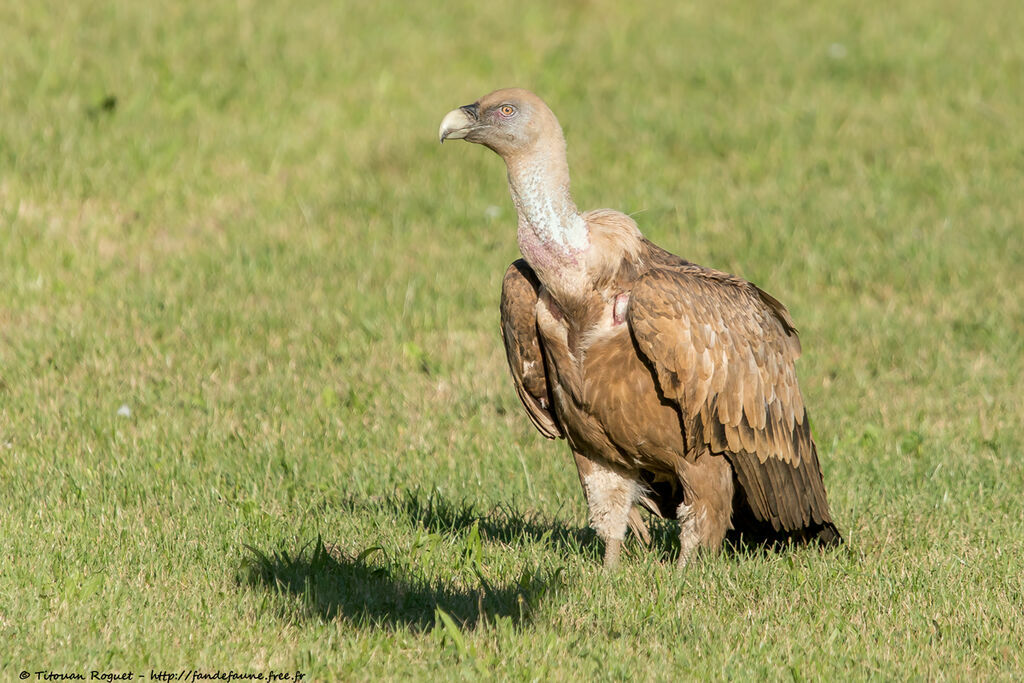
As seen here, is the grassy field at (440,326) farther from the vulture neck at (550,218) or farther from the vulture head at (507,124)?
the vulture head at (507,124)

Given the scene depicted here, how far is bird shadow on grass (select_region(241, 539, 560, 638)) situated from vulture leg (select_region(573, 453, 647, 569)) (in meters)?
0.50

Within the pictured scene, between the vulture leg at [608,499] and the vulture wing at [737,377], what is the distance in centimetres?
48

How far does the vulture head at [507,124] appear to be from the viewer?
18.2 ft

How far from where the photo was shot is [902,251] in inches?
428

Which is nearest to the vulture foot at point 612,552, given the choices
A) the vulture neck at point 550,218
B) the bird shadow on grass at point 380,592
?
the bird shadow on grass at point 380,592

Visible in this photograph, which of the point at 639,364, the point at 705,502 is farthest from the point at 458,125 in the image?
the point at 705,502

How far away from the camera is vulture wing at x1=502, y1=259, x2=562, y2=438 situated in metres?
5.97

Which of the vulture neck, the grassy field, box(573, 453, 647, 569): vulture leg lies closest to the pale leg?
box(573, 453, 647, 569): vulture leg

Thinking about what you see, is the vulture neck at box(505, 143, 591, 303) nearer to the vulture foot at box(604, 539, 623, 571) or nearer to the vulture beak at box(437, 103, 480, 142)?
the vulture beak at box(437, 103, 480, 142)

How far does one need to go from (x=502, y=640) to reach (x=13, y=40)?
9.62 m

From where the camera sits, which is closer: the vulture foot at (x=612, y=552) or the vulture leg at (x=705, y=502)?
the vulture leg at (x=705, y=502)

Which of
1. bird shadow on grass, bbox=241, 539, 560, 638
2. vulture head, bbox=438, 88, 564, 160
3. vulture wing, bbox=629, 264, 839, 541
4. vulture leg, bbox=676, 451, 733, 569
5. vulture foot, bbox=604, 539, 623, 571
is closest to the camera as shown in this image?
bird shadow on grass, bbox=241, 539, 560, 638

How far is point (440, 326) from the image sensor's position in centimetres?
947

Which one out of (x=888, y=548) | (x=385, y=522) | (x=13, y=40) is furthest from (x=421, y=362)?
(x=13, y=40)
